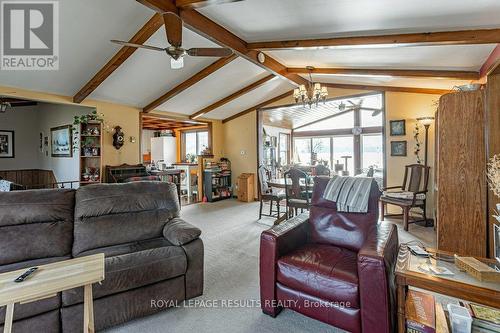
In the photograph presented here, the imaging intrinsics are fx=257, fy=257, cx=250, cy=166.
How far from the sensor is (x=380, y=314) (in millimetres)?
1590

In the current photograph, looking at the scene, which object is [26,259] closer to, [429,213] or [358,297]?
[358,297]

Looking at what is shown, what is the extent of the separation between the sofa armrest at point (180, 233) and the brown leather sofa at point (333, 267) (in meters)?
0.65

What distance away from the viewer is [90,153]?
16.9 ft

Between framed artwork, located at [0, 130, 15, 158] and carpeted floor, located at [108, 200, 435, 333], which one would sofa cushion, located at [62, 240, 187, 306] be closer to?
carpeted floor, located at [108, 200, 435, 333]

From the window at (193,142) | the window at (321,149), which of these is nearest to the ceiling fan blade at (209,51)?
the window at (193,142)

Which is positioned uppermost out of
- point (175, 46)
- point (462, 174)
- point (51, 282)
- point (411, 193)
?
point (175, 46)

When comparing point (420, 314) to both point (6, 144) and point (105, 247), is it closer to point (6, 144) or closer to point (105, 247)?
point (105, 247)

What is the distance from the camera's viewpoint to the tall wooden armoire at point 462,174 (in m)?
2.59

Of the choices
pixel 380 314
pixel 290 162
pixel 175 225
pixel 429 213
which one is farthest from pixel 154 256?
pixel 290 162

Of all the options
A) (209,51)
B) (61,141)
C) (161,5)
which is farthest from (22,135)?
(209,51)

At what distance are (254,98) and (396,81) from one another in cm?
332

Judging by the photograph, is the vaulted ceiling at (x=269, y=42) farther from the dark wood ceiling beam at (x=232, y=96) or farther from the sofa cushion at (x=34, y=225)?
the sofa cushion at (x=34, y=225)

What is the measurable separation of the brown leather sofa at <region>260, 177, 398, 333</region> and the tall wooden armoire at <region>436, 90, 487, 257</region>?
1.03 meters

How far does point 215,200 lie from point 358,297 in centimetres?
586
